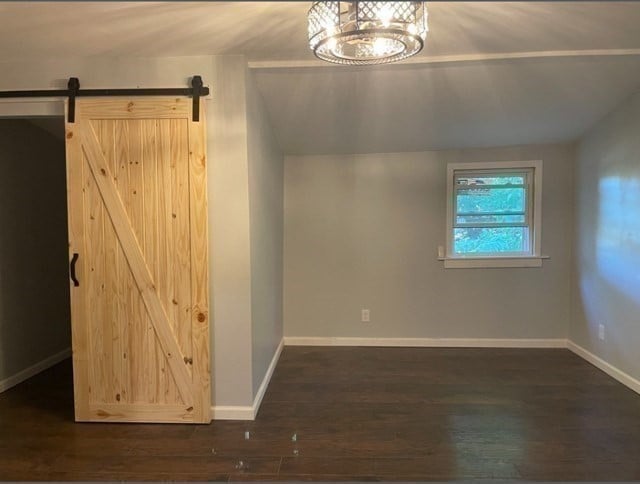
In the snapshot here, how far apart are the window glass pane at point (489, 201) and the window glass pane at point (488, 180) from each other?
7cm

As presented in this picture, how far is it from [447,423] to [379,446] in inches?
20.7

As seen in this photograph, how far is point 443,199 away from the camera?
412 centimetres

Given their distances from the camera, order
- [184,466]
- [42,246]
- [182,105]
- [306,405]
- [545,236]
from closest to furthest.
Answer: [184,466], [182,105], [306,405], [42,246], [545,236]

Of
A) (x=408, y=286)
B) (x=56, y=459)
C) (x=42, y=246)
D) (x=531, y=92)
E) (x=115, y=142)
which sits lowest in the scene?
(x=56, y=459)

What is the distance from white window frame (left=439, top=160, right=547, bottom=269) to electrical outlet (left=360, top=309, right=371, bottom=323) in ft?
2.99

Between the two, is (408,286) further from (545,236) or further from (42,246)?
(42,246)

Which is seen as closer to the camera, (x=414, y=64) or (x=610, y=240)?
(x=414, y=64)

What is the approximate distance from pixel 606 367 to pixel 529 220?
145 centimetres

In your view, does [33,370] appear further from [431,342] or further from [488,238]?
[488,238]

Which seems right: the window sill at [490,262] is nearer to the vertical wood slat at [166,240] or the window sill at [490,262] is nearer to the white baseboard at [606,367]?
the white baseboard at [606,367]

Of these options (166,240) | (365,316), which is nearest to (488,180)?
(365,316)

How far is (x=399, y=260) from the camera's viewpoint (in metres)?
4.17

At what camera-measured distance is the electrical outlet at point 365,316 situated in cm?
423

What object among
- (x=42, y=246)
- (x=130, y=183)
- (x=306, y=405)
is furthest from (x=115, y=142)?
(x=306, y=405)
